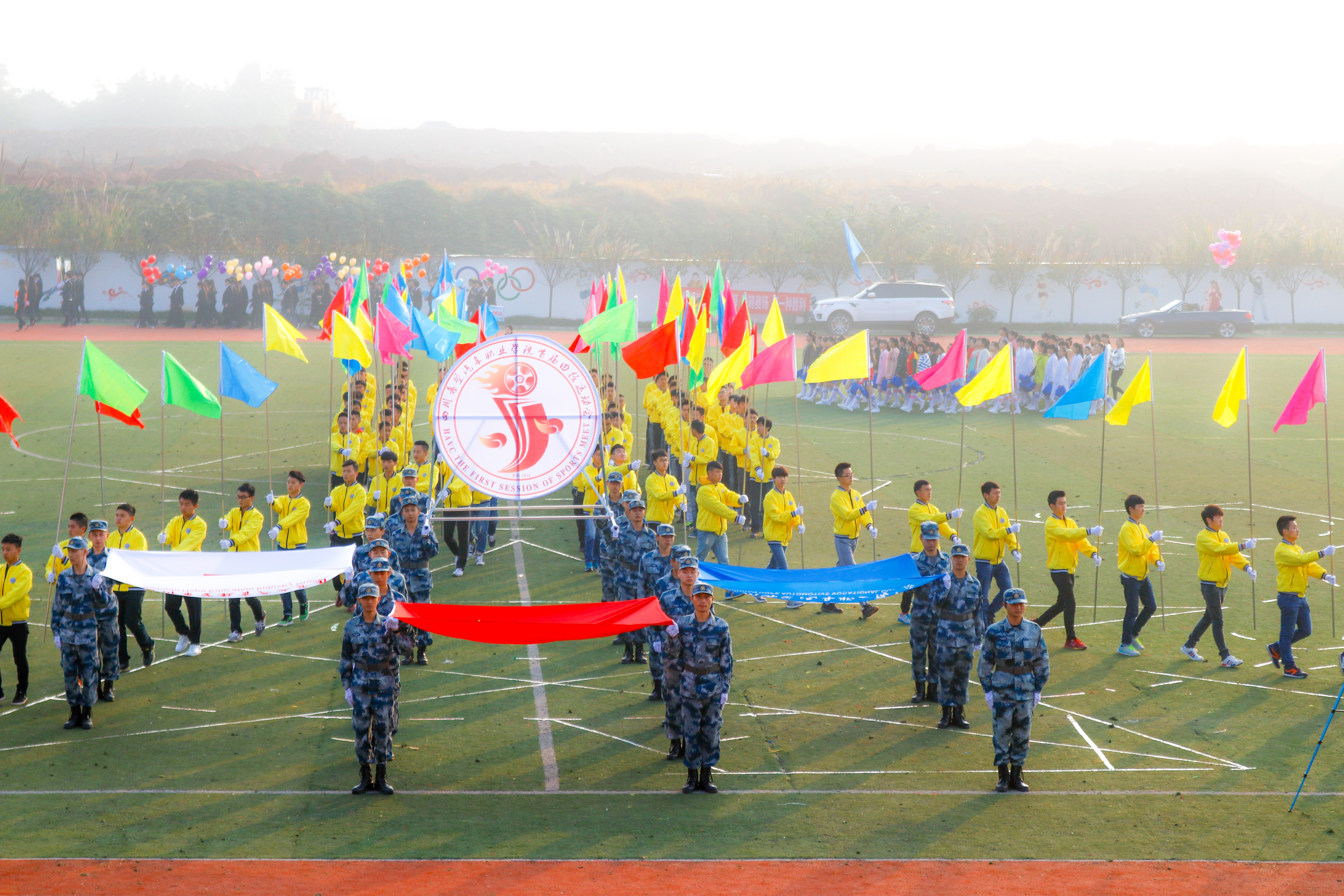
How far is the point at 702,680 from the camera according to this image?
9.45 m

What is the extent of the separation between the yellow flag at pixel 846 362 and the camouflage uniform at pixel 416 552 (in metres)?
6.04

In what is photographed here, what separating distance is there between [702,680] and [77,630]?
238 inches

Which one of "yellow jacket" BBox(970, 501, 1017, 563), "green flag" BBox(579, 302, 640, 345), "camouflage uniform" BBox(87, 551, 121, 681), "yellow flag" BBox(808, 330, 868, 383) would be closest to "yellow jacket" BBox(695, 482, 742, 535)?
"yellow flag" BBox(808, 330, 868, 383)

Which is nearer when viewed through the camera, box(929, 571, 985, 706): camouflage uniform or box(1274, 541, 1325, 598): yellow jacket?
box(929, 571, 985, 706): camouflage uniform

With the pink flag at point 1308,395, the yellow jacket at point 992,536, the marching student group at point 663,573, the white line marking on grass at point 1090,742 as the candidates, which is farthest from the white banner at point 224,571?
the pink flag at point 1308,395

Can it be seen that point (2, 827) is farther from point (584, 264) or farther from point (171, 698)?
point (584, 264)

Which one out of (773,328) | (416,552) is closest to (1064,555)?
(416,552)

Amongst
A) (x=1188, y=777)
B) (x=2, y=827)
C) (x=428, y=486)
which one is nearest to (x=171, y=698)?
(x=2, y=827)

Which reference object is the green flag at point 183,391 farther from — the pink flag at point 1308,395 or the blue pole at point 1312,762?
the pink flag at point 1308,395

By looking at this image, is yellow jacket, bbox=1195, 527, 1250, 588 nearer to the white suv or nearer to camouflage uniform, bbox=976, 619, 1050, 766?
camouflage uniform, bbox=976, 619, 1050, 766

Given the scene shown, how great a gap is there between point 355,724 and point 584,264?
1735 inches

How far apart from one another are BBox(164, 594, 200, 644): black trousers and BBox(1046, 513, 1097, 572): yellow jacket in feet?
32.2

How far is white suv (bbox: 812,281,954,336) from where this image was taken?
4519 cm

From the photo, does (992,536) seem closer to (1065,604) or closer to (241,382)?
(1065,604)
